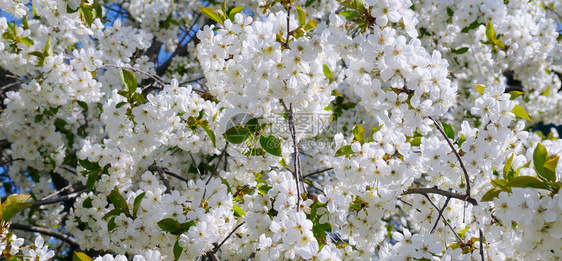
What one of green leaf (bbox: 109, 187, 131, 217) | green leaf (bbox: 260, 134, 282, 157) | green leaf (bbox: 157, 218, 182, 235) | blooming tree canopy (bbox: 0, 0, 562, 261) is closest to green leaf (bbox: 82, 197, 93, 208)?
blooming tree canopy (bbox: 0, 0, 562, 261)

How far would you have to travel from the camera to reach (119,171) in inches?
116

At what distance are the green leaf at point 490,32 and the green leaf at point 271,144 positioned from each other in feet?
7.58

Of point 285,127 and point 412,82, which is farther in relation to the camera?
point 285,127

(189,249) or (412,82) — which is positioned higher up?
(412,82)

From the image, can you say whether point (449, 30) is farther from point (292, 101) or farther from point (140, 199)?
point (140, 199)

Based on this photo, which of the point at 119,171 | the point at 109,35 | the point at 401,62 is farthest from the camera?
the point at 109,35

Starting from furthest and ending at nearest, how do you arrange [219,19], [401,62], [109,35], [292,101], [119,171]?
[109,35]
[119,171]
[219,19]
[292,101]
[401,62]

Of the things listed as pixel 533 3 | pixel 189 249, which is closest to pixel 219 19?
pixel 189 249

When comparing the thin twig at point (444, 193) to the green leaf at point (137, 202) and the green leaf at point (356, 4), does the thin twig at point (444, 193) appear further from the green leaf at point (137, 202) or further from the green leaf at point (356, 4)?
the green leaf at point (137, 202)

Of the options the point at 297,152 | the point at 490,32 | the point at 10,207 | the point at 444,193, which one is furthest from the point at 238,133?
the point at 490,32

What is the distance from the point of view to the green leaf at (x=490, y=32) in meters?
3.65

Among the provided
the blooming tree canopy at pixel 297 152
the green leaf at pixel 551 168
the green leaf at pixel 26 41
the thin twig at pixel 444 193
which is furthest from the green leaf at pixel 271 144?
the green leaf at pixel 26 41

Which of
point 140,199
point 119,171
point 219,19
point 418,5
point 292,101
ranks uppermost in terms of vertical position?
point 219,19

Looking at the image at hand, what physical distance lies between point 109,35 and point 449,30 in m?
3.07
